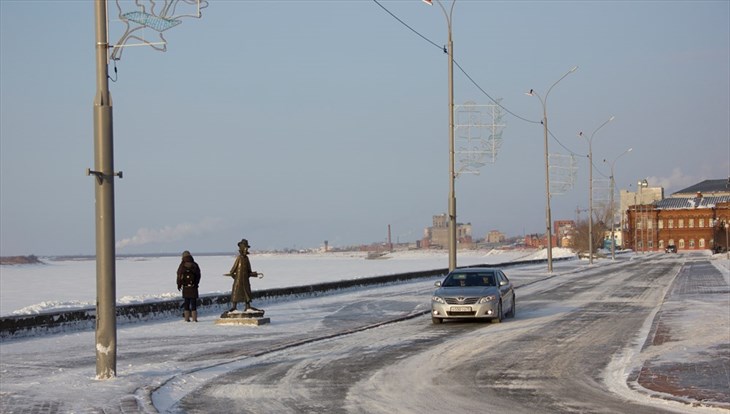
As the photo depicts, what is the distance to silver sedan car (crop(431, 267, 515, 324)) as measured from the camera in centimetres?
2347

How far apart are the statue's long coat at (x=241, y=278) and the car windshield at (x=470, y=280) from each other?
5.44 meters

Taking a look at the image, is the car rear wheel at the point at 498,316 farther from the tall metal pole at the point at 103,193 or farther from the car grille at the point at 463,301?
the tall metal pole at the point at 103,193

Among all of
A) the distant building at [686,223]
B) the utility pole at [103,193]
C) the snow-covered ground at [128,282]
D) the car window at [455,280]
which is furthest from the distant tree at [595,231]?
the utility pole at [103,193]

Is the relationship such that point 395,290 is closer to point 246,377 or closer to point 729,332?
point 729,332

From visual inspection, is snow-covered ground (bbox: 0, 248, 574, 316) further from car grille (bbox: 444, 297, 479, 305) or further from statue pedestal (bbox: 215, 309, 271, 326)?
car grille (bbox: 444, 297, 479, 305)

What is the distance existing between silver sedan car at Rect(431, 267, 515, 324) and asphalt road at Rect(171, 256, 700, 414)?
0.38 m

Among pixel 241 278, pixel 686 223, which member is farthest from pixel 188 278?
pixel 686 223

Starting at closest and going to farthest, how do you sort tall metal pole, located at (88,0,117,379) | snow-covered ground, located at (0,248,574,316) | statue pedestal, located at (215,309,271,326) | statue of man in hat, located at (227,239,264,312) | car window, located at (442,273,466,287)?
tall metal pole, located at (88,0,117,379) → statue of man in hat, located at (227,239,264,312) → statue pedestal, located at (215,309,271,326) → car window, located at (442,273,466,287) → snow-covered ground, located at (0,248,574,316)

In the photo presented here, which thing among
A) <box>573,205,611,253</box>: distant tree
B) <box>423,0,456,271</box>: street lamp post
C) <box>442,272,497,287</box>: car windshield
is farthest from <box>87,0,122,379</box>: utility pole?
<box>573,205,611,253</box>: distant tree

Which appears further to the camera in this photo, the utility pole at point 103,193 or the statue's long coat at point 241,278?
the statue's long coat at point 241,278

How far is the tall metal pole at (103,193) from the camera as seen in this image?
42.7 ft

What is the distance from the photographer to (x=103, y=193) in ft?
42.8

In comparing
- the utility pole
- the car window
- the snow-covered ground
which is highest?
the utility pole

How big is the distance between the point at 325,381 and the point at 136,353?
5287 millimetres
